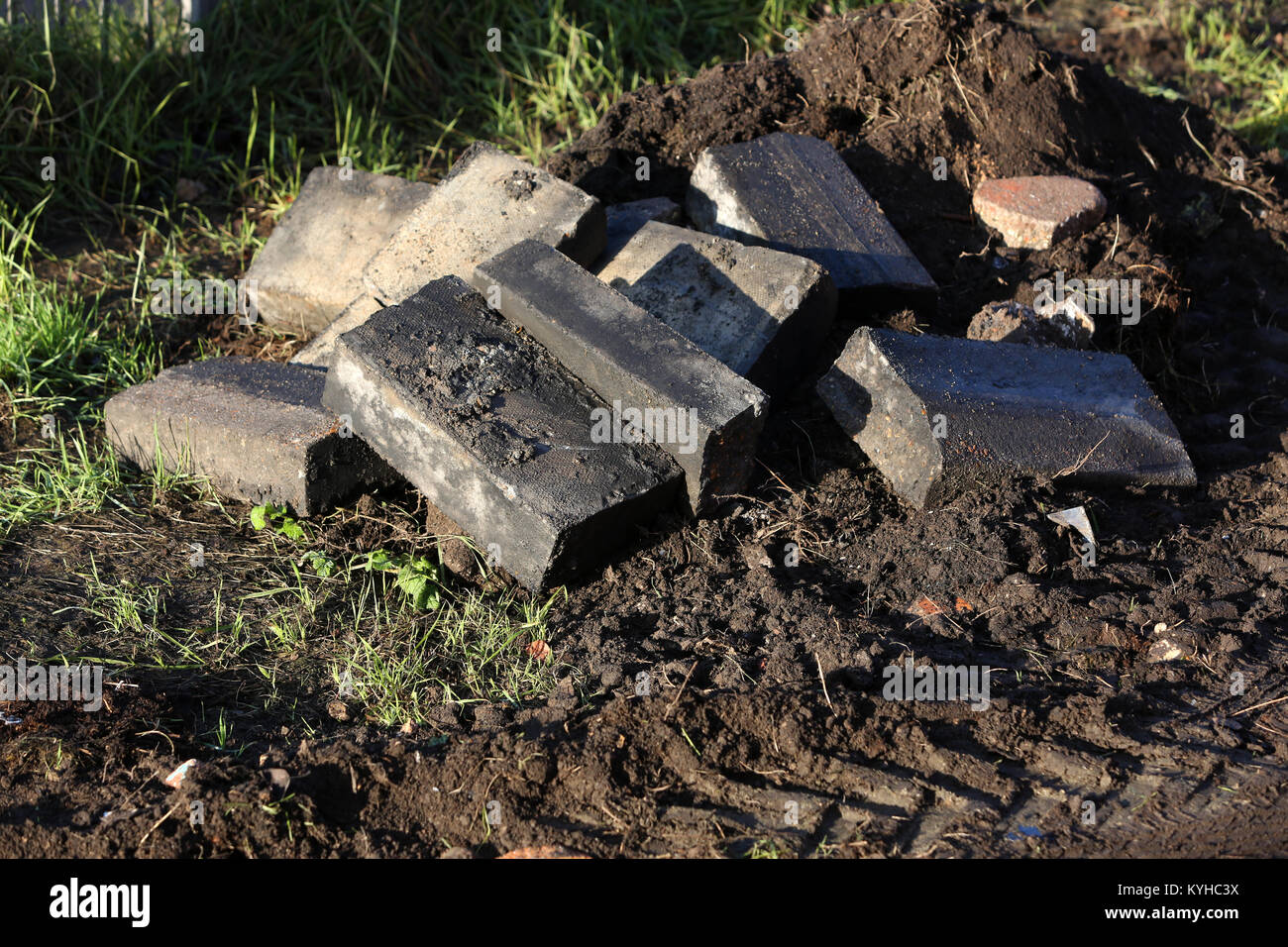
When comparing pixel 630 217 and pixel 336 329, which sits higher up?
pixel 630 217

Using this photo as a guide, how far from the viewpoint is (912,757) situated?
288 cm

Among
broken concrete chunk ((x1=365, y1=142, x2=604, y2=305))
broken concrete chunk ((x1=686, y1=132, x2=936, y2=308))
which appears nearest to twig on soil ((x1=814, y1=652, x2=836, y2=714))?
broken concrete chunk ((x1=686, y1=132, x2=936, y2=308))

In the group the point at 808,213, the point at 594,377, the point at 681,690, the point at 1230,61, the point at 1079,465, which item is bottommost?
the point at 681,690

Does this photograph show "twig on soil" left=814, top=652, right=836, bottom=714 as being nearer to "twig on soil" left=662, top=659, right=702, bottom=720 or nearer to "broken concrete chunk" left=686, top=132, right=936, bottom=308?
"twig on soil" left=662, top=659, right=702, bottom=720

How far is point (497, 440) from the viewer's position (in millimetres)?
3514

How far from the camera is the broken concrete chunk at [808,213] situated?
443cm

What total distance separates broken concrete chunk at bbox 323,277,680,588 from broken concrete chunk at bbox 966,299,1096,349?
1.48 m

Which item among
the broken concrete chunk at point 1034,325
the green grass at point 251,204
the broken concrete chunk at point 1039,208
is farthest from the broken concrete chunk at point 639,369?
the broken concrete chunk at point 1039,208

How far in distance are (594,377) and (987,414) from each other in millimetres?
1269

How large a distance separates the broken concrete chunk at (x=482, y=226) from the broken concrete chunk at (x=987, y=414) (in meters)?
1.08

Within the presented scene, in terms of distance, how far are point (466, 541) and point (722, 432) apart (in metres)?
0.87

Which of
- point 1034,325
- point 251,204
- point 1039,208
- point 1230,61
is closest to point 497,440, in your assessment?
point 1034,325

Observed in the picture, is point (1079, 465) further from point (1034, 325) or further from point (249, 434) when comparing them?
point (249, 434)
